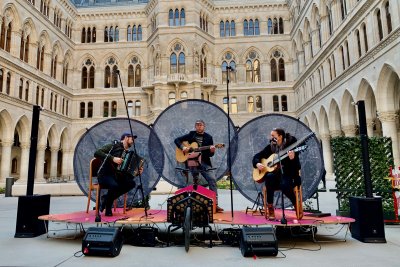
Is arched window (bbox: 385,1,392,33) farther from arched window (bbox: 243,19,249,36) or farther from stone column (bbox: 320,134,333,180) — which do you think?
arched window (bbox: 243,19,249,36)

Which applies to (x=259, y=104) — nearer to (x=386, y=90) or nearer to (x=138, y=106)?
(x=138, y=106)

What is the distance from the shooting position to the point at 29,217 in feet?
18.4

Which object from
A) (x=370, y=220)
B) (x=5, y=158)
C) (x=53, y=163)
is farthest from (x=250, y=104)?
(x=370, y=220)

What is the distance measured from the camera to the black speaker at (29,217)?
5.55m

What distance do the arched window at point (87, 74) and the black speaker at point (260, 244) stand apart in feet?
114

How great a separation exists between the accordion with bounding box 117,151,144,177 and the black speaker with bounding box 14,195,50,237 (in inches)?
65.8

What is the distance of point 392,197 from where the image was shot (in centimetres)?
737

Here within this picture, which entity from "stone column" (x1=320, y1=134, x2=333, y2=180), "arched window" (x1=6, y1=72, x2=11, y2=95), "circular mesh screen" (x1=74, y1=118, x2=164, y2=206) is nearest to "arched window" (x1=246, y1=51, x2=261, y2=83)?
"stone column" (x1=320, y1=134, x2=333, y2=180)

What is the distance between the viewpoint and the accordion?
5.84 metres

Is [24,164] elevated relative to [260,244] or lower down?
elevated

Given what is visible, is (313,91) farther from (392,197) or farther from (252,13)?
(392,197)

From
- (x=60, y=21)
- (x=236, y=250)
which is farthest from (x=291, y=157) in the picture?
(x=60, y=21)

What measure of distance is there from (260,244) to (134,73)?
33199mm

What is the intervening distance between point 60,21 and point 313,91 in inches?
1057
